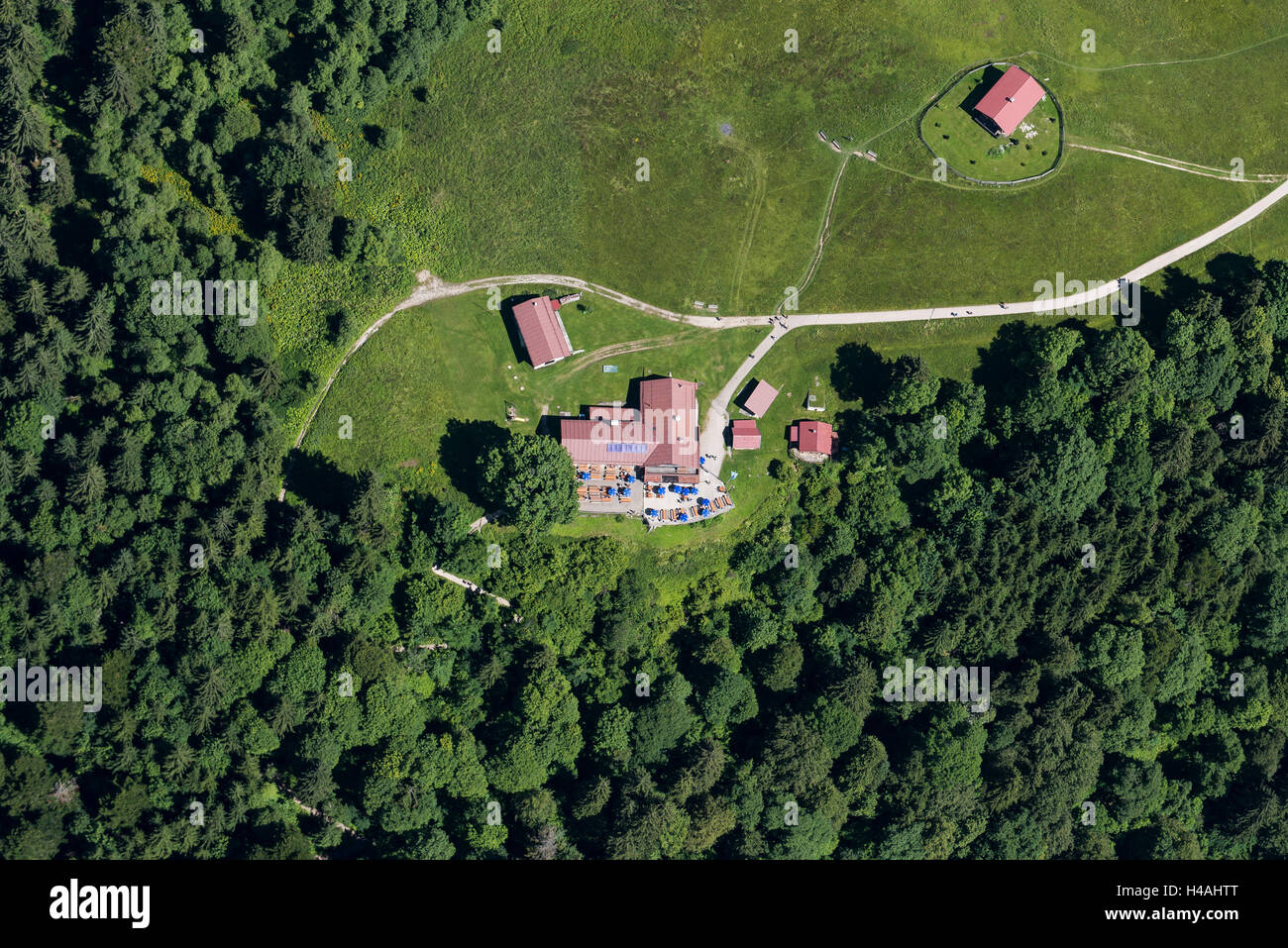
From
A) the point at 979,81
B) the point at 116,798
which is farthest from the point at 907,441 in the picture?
the point at 116,798

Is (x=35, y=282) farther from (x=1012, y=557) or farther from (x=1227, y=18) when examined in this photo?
(x=1227, y=18)

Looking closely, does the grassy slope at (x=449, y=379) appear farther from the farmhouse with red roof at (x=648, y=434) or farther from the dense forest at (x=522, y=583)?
the dense forest at (x=522, y=583)

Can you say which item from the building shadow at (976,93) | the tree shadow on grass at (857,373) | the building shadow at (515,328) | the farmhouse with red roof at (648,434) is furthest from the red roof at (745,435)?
the building shadow at (976,93)

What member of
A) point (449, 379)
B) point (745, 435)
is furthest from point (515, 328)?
point (745, 435)

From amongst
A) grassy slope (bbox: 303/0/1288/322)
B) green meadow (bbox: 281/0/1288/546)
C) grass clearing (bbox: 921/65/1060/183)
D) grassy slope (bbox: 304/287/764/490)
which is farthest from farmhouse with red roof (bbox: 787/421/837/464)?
grass clearing (bbox: 921/65/1060/183)

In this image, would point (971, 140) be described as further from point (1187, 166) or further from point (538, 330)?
point (538, 330)

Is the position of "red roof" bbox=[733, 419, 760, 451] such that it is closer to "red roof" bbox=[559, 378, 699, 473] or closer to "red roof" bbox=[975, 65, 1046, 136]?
"red roof" bbox=[559, 378, 699, 473]

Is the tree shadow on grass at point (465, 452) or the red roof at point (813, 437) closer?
the tree shadow on grass at point (465, 452)
